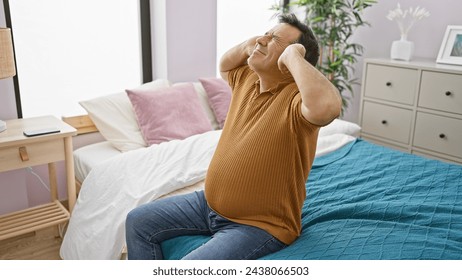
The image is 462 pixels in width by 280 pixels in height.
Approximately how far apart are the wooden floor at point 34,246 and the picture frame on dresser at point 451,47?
111 inches

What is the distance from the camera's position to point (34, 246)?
2336 millimetres

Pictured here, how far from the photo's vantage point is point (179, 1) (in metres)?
2.80

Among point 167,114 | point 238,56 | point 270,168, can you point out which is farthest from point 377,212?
point 167,114

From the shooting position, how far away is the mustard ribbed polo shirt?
1368 mm

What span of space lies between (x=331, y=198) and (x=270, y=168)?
1.45 feet

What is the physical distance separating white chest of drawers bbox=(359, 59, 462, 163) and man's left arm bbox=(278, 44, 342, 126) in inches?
77.5

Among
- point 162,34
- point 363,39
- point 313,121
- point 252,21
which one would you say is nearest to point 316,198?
point 313,121

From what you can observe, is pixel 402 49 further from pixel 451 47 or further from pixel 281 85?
pixel 281 85

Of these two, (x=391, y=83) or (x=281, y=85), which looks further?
(x=391, y=83)

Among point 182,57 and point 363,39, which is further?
point 363,39

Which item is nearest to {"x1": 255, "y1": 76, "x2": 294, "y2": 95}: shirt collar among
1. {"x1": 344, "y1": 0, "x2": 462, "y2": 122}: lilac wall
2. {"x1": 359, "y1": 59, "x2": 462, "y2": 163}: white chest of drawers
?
{"x1": 359, "y1": 59, "x2": 462, "y2": 163}: white chest of drawers

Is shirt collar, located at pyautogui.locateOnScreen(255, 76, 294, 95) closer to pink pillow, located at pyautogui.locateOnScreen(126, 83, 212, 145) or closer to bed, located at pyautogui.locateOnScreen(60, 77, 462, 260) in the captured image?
bed, located at pyautogui.locateOnScreen(60, 77, 462, 260)

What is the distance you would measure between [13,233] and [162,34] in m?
1.49
